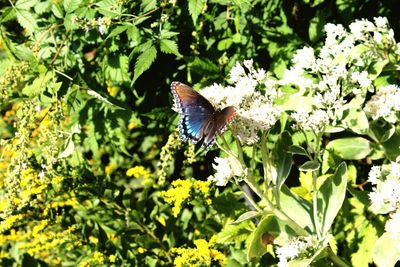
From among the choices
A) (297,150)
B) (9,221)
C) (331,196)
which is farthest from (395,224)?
(9,221)

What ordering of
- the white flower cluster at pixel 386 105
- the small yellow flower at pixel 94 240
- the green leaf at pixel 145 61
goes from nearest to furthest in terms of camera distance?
the white flower cluster at pixel 386 105
the green leaf at pixel 145 61
the small yellow flower at pixel 94 240

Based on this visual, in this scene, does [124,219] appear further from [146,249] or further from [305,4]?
[305,4]

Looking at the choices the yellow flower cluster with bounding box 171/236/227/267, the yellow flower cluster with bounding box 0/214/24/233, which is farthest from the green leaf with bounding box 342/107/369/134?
the yellow flower cluster with bounding box 0/214/24/233

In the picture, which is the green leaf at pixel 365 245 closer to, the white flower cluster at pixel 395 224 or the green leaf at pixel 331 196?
the green leaf at pixel 331 196

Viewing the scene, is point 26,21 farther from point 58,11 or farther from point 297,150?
point 297,150

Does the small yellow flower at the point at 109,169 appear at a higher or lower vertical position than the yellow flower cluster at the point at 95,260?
lower

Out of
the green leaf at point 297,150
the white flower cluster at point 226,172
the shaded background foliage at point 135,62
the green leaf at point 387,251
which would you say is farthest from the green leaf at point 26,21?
the green leaf at point 387,251

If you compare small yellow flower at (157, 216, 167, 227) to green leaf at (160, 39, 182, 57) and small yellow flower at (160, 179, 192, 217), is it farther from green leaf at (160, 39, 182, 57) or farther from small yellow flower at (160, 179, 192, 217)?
green leaf at (160, 39, 182, 57)
